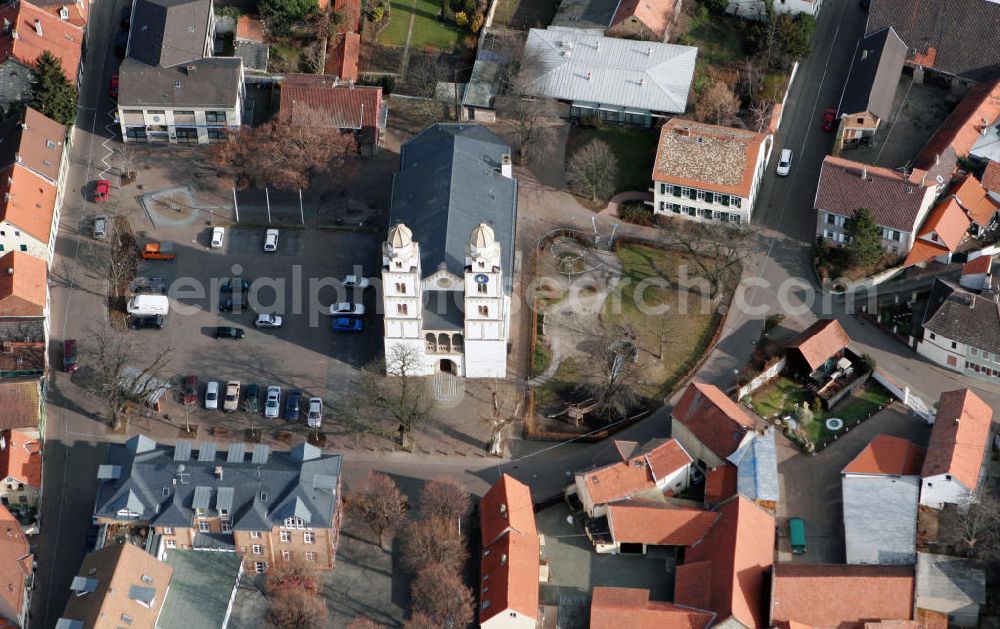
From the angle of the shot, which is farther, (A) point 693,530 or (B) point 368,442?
(B) point 368,442

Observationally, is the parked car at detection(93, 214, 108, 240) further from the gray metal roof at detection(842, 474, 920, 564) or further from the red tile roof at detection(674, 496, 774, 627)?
the gray metal roof at detection(842, 474, 920, 564)

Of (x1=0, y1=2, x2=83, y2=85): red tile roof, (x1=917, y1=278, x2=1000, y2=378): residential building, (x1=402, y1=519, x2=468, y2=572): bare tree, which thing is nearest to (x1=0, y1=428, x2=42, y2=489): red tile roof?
(x1=402, y1=519, x2=468, y2=572): bare tree

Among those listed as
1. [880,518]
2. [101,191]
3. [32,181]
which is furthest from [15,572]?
[880,518]

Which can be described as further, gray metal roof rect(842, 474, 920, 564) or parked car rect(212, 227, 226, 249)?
parked car rect(212, 227, 226, 249)

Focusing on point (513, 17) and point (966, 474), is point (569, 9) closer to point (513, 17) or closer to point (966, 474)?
point (513, 17)

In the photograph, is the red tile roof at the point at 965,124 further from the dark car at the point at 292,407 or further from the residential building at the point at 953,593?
the dark car at the point at 292,407

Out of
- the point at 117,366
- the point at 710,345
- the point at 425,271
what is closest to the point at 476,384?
the point at 425,271

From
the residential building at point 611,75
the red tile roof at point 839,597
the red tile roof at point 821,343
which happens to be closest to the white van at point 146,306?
the residential building at point 611,75
